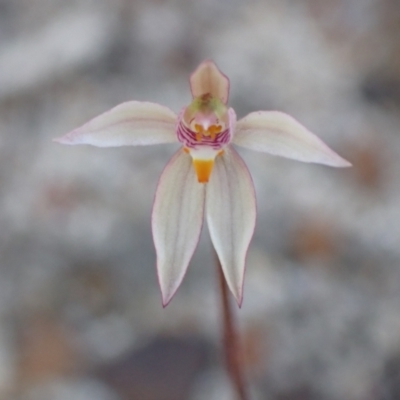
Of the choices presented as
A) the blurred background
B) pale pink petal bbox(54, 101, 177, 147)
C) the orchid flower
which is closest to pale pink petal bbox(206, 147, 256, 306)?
the orchid flower

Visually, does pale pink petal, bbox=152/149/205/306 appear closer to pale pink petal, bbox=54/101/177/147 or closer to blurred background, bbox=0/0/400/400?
pale pink petal, bbox=54/101/177/147

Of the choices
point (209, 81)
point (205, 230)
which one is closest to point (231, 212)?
point (209, 81)

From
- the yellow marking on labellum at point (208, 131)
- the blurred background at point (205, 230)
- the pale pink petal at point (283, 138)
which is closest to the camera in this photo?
the pale pink petal at point (283, 138)

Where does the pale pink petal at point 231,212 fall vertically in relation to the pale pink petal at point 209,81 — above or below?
below

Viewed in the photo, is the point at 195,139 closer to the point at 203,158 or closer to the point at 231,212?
the point at 203,158

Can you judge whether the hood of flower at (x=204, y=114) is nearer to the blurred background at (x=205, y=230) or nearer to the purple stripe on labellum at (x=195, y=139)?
the purple stripe on labellum at (x=195, y=139)

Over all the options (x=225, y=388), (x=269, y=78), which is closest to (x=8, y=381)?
(x=225, y=388)

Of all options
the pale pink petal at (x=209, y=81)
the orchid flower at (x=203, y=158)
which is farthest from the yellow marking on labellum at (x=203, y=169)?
the pale pink petal at (x=209, y=81)
